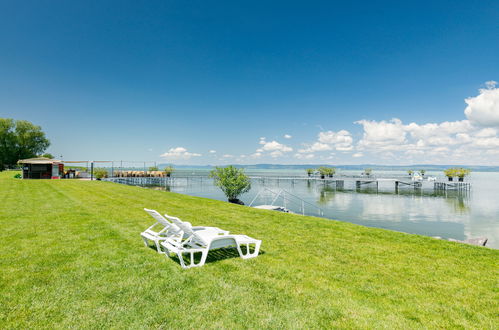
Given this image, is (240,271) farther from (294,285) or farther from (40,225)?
(40,225)

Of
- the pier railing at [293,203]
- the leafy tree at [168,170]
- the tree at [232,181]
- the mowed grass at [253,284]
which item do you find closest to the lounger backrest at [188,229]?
the mowed grass at [253,284]

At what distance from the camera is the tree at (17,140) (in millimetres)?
44312

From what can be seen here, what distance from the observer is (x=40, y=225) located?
6.57 metres

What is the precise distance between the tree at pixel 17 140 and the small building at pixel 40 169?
26253mm

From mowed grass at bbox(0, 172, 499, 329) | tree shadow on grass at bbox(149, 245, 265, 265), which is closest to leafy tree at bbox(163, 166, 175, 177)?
mowed grass at bbox(0, 172, 499, 329)

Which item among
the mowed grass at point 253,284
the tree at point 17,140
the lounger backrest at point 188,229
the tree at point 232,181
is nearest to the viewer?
the mowed grass at point 253,284

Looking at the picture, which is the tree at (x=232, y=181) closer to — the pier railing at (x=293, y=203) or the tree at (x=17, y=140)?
the pier railing at (x=293, y=203)

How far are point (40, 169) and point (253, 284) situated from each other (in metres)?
32.4

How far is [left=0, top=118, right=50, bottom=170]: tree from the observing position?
44312 mm

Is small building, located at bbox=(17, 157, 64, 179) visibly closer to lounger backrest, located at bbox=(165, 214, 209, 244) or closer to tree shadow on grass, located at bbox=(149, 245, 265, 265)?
tree shadow on grass, located at bbox=(149, 245, 265, 265)

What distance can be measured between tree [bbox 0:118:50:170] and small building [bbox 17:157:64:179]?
26253mm

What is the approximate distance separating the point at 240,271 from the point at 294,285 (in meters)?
0.87

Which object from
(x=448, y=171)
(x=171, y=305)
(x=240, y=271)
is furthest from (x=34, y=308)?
(x=448, y=171)

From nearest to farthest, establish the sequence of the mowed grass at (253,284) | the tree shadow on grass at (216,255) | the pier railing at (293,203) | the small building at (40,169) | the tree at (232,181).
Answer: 1. the mowed grass at (253,284)
2. the tree shadow on grass at (216,255)
3. the pier railing at (293,203)
4. the tree at (232,181)
5. the small building at (40,169)
